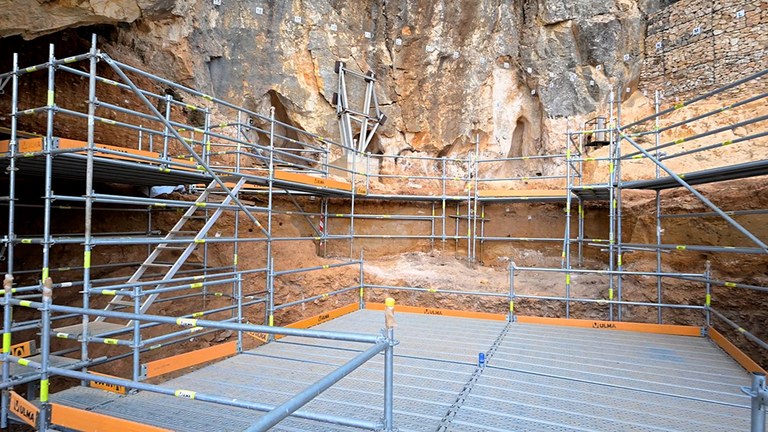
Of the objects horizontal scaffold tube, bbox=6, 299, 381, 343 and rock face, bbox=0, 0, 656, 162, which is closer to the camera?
horizontal scaffold tube, bbox=6, 299, 381, 343

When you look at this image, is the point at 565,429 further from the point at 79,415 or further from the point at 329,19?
the point at 329,19

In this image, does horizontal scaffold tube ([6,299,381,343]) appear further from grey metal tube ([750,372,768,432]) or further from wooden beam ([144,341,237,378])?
grey metal tube ([750,372,768,432])

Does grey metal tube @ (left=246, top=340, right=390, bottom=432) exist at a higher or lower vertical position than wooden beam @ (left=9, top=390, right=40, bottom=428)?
higher

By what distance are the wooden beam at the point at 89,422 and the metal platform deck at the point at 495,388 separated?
0.20m

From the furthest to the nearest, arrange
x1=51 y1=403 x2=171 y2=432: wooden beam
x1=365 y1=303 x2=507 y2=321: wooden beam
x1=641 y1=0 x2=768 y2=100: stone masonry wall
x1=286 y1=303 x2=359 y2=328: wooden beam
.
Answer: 1. x1=641 y1=0 x2=768 y2=100: stone masonry wall
2. x1=365 y1=303 x2=507 y2=321: wooden beam
3. x1=286 y1=303 x2=359 y2=328: wooden beam
4. x1=51 y1=403 x2=171 y2=432: wooden beam

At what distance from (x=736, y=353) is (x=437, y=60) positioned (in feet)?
42.1

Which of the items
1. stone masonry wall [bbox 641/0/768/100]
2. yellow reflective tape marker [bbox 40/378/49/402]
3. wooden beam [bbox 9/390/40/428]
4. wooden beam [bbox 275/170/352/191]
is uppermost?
stone masonry wall [bbox 641/0/768/100]

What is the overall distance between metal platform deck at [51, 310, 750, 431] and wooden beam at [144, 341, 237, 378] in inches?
6.6

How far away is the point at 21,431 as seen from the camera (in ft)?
17.5

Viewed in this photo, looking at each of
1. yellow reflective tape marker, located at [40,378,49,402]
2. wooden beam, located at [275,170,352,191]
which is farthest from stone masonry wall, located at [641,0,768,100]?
yellow reflective tape marker, located at [40,378,49,402]

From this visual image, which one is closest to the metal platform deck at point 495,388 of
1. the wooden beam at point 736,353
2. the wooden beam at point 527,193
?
the wooden beam at point 736,353

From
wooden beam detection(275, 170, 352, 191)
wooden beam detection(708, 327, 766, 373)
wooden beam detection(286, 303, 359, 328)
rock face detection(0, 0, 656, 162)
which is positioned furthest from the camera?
rock face detection(0, 0, 656, 162)

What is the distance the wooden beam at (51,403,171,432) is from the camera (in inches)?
117

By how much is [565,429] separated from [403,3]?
15423 mm
